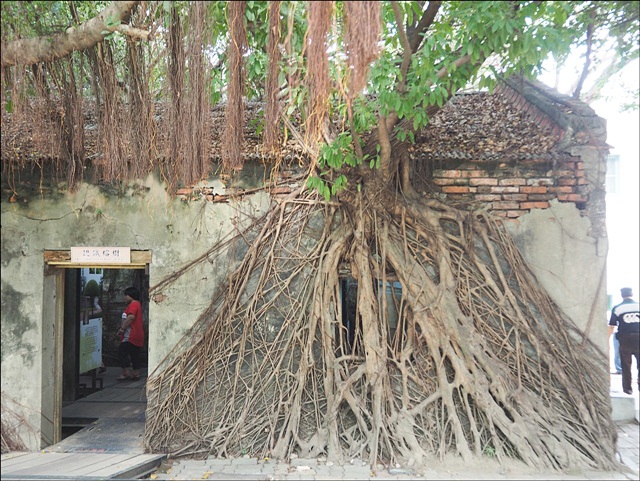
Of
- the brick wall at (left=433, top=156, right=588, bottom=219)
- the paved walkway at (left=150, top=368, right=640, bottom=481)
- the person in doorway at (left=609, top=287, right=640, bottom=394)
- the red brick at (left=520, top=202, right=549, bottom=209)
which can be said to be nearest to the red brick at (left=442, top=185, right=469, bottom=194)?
the brick wall at (left=433, top=156, right=588, bottom=219)

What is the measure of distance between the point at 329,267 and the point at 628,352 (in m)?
4.18

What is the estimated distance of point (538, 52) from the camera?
14.1 ft

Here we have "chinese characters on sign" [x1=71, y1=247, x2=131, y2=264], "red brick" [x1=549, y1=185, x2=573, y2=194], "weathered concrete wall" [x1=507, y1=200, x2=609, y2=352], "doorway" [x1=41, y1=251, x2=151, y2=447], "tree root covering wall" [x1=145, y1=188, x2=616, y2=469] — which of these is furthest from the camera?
"doorway" [x1=41, y1=251, x2=151, y2=447]

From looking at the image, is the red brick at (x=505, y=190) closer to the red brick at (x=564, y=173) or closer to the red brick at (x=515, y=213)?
the red brick at (x=515, y=213)

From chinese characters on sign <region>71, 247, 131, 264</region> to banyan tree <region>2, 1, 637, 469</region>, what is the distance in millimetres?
763

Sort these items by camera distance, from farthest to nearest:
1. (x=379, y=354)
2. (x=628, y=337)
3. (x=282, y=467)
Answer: (x=628, y=337), (x=379, y=354), (x=282, y=467)

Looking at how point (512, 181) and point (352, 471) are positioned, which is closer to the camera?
point (352, 471)

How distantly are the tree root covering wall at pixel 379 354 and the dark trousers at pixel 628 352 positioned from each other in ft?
6.06

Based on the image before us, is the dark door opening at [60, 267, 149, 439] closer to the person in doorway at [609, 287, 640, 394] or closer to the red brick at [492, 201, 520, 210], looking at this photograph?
the red brick at [492, 201, 520, 210]

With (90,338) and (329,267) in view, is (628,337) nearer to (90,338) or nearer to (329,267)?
(329,267)

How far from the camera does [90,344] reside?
8.44 meters

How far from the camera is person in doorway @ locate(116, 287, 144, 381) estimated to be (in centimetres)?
871

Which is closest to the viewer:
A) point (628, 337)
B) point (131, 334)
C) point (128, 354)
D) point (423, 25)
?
point (423, 25)

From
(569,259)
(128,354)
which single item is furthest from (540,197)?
(128,354)
